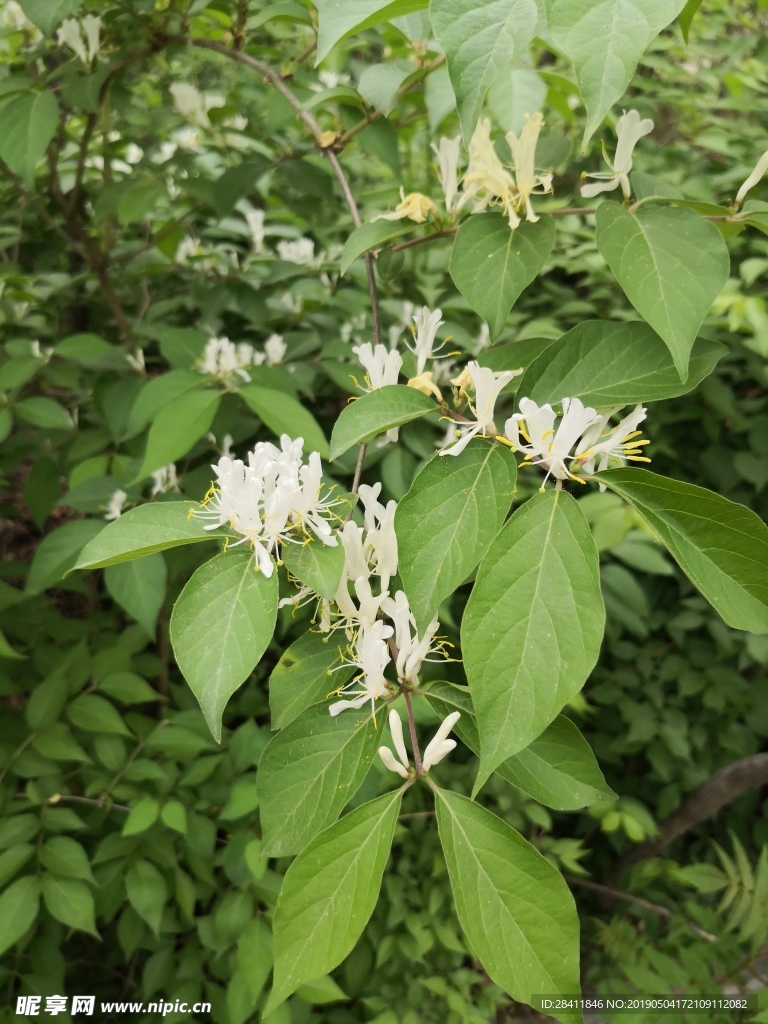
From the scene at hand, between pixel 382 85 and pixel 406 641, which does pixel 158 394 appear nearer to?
pixel 382 85

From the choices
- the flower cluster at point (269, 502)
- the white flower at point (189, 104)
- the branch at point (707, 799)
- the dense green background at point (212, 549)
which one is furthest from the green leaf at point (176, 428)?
the branch at point (707, 799)

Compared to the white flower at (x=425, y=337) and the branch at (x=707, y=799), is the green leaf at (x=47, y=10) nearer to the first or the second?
the white flower at (x=425, y=337)

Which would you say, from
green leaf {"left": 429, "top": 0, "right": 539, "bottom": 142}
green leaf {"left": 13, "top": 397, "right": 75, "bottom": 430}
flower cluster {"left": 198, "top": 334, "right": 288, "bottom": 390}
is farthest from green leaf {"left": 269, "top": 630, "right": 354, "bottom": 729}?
green leaf {"left": 13, "top": 397, "right": 75, "bottom": 430}

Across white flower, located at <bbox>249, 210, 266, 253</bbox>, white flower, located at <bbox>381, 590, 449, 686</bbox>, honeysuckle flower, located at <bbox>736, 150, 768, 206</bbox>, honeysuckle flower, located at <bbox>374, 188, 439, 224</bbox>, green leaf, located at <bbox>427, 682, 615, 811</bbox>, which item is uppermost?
honeysuckle flower, located at <bbox>736, 150, 768, 206</bbox>

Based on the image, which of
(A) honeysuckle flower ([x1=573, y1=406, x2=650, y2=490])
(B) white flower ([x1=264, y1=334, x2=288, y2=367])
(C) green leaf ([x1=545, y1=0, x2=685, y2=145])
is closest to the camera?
(C) green leaf ([x1=545, y1=0, x2=685, y2=145])

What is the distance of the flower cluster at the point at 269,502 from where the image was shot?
0.46m

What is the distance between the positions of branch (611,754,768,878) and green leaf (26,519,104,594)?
1.41 meters

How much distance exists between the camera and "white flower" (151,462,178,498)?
3.55ft

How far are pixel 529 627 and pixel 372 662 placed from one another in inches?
5.1

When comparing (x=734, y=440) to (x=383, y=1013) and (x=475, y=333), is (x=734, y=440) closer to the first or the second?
(x=475, y=333)

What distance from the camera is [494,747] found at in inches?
14.1

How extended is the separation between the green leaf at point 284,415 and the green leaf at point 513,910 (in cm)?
51

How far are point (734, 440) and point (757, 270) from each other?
20.4 inches

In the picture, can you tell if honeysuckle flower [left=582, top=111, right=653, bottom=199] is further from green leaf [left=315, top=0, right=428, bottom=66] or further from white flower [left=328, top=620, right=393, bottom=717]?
white flower [left=328, top=620, right=393, bottom=717]
